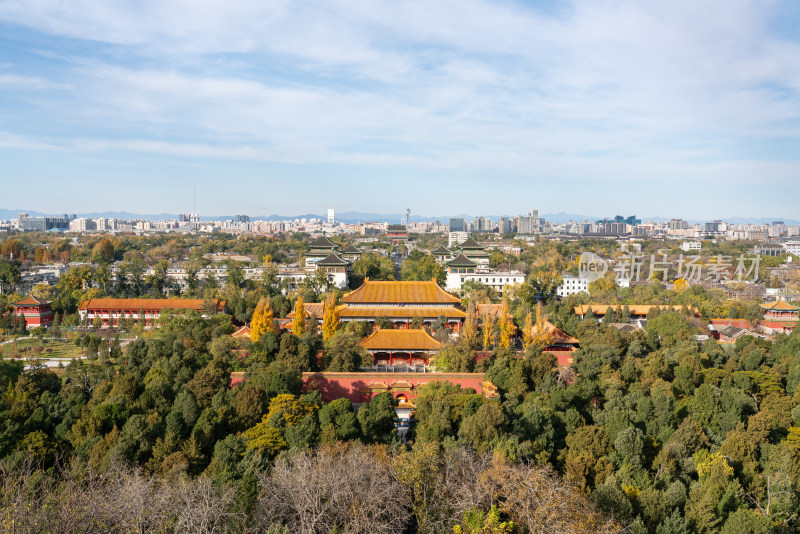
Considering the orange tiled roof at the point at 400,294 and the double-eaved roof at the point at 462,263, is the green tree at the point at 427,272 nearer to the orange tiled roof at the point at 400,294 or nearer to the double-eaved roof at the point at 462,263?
the double-eaved roof at the point at 462,263

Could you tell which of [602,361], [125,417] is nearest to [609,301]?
[602,361]

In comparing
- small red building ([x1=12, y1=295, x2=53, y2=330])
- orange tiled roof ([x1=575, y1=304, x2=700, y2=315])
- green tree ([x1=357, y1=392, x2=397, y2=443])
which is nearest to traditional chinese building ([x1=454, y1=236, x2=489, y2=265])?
orange tiled roof ([x1=575, y1=304, x2=700, y2=315])

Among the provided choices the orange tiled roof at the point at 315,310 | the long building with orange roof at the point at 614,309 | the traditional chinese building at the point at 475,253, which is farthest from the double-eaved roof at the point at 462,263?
the orange tiled roof at the point at 315,310

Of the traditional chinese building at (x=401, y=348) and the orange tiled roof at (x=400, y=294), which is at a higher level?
the orange tiled roof at (x=400, y=294)

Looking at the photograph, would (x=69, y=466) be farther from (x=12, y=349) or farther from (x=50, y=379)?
(x=12, y=349)

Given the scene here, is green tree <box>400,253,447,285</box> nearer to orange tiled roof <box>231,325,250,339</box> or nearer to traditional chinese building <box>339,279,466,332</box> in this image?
traditional chinese building <box>339,279,466,332</box>
